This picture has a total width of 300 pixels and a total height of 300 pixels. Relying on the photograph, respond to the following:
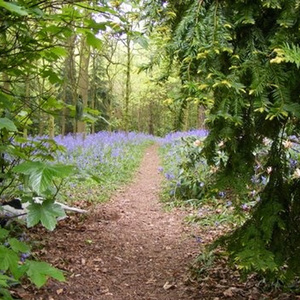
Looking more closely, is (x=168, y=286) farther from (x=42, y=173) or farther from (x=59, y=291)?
(x=42, y=173)

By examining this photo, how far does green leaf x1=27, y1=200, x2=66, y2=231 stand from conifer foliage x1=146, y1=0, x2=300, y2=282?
0.91m

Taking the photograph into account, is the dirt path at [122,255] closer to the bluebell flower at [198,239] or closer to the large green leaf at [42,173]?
the bluebell flower at [198,239]

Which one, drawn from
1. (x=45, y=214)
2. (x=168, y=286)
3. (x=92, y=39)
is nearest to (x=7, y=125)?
(x=45, y=214)

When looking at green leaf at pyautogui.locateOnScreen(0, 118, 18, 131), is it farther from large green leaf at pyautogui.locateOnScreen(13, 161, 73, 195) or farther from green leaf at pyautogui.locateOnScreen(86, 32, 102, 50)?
green leaf at pyautogui.locateOnScreen(86, 32, 102, 50)

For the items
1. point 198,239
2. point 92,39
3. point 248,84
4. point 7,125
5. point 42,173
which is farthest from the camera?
point 198,239

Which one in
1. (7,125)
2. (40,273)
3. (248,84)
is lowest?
(40,273)

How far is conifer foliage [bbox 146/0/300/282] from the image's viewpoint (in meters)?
1.68

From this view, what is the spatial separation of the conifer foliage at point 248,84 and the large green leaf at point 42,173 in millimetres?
759

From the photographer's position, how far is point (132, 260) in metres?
4.18

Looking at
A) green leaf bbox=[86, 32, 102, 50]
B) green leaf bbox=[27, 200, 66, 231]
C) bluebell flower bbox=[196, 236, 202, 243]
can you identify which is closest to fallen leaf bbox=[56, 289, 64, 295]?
green leaf bbox=[27, 200, 66, 231]

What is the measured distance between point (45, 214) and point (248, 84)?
1.30 m

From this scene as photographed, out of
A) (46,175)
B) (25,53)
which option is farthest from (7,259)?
(25,53)

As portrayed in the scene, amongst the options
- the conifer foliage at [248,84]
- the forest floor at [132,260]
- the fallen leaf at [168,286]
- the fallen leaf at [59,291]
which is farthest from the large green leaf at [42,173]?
the fallen leaf at [168,286]

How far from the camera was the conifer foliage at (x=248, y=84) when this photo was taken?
168 centimetres
